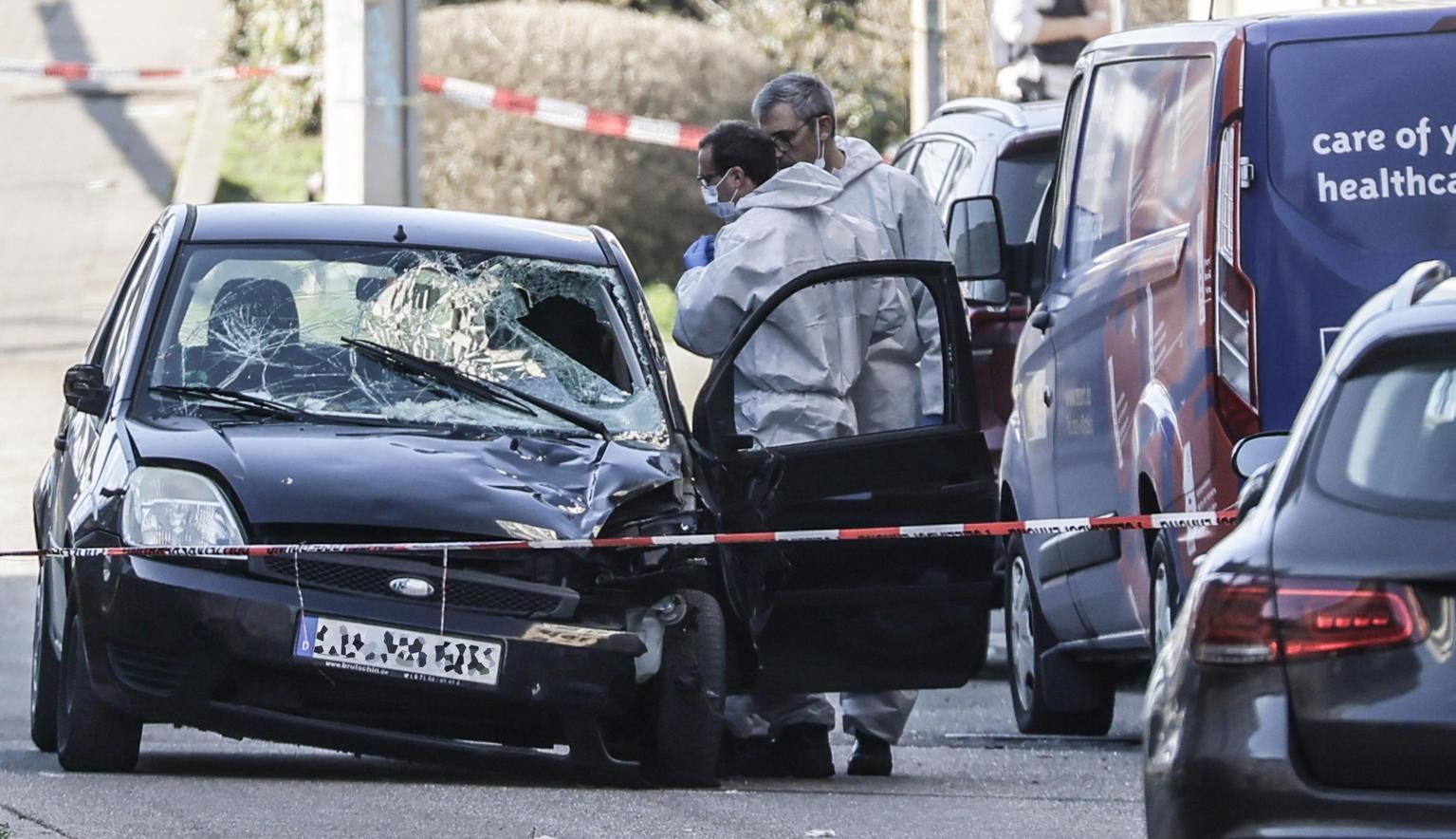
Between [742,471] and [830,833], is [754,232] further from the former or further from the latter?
[830,833]

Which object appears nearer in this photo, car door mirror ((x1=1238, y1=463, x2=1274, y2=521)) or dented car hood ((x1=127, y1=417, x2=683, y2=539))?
car door mirror ((x1=1238, y1=463, x2=1274, y2=521))

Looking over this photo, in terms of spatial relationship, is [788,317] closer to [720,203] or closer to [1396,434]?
[720,203]

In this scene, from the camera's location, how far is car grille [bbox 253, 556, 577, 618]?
7.18m

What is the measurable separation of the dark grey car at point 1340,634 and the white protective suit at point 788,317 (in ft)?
12.1

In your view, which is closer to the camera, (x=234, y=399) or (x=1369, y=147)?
(x=1369, y=147)

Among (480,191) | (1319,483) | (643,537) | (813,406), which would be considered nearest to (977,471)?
(813,406)

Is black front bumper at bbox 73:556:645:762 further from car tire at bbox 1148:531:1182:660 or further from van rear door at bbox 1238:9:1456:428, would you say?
van rear door at bbox 1238:9:1456:428

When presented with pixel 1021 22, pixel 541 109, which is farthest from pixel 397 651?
pixel 541 109

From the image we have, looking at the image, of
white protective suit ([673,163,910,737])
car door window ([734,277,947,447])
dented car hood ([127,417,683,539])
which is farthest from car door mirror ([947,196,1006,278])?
dented car hood ([127,417,683,539])

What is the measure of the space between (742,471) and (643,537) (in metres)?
0.70

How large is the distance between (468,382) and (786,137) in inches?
52.9

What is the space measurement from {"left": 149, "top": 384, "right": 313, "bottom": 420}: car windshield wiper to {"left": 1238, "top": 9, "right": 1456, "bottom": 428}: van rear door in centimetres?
254

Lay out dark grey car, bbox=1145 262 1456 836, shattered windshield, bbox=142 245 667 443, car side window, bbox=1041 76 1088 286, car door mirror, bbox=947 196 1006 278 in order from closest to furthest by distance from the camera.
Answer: dark grey car, bbox=1145 262 1456 836, shattered windshield, bbox=142 245 667 443, car side window, bbox=1041 76 1088 286, car door mirror, bbox=947 196 1006 278

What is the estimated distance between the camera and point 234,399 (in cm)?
790
